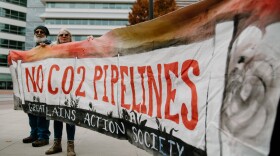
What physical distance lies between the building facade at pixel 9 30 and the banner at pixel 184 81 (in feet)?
173

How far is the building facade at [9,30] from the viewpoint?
2142 inches

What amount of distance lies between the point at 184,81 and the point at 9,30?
57.3 m

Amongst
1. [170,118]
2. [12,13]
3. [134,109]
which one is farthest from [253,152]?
[12,13]

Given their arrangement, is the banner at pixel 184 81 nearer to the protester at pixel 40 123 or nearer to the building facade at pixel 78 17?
the protester at pixel 40 123

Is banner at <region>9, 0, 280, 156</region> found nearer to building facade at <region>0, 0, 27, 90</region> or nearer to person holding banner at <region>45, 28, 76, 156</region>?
person holding banner at <region>45, 28, 76, 156</region>

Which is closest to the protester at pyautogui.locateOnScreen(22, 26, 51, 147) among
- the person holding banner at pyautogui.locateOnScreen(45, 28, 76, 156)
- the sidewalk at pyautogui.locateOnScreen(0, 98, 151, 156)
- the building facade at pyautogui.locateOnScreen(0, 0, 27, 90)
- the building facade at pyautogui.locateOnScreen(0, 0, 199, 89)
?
the sidewalk at pyautogui.locateOnScreen(0, 98, 151, 156)

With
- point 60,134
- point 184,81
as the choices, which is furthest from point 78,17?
point 184,81

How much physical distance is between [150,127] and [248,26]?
56.1 inches

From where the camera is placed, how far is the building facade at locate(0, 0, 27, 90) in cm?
5441

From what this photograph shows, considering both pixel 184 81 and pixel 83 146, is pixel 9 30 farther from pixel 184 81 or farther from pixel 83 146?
pixel 184 81

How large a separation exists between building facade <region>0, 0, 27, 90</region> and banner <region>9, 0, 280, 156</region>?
173 feet

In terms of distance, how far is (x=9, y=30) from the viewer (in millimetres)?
55875

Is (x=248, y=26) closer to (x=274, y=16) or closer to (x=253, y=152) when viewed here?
(x=274, y=16)

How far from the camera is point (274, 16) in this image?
202 centimetres
